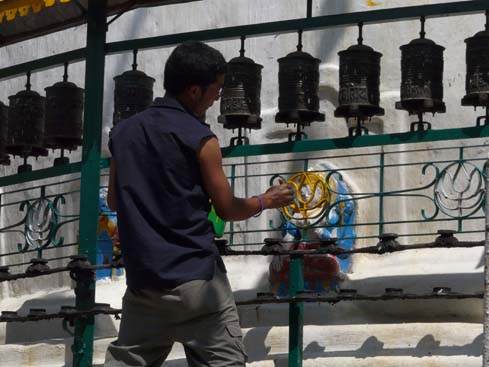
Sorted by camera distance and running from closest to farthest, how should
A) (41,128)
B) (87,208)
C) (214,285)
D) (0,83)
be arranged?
(214,285)
(87,208)
(41,128)
(0,83)

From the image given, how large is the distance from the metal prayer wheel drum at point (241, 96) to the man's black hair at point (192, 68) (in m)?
2.06

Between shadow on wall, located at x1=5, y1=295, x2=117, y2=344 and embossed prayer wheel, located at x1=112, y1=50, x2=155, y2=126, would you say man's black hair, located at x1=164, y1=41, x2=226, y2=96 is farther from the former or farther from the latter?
shadow on wall, located at x1=5, y1=295, x2=117, y2=344

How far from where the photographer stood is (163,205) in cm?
462

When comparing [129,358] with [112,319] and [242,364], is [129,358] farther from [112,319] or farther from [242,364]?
[112,319]

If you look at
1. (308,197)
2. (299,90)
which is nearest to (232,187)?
(308,197)

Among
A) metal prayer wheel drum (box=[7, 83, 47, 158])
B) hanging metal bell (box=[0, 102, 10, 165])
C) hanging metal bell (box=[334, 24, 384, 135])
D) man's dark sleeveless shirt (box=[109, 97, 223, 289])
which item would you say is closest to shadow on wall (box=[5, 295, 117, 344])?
hanging metal bell (box=[0, 102, 10, 165])

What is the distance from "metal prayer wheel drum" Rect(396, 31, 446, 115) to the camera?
6594 mm

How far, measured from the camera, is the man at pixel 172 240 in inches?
181

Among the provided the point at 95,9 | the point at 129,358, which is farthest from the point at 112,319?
the point at 129,358

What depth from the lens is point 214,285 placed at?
15.2ft

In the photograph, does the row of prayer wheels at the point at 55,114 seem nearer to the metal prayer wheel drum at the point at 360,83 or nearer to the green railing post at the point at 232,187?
the green railing post at the point at 232,187

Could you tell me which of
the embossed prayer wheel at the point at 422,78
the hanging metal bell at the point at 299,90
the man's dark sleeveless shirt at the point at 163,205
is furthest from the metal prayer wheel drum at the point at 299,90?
the man's dark sleeveless shirt at the point at 163,205

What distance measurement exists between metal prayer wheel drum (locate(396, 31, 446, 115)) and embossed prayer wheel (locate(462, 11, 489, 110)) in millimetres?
142

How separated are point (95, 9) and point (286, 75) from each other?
95 centimetres
